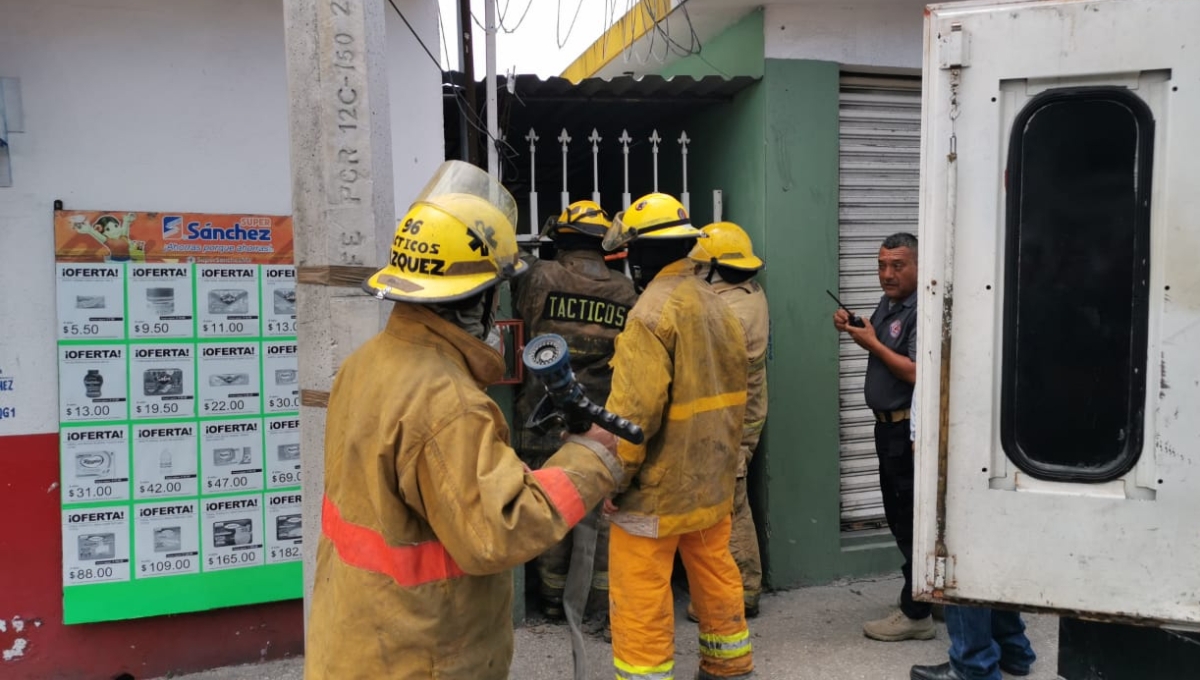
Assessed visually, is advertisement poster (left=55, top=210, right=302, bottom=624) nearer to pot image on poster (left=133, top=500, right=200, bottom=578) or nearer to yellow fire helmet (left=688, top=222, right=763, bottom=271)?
pot image on poster (left=133, top=500, right=200, bottom=578)

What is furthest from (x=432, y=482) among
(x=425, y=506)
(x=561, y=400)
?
(x=561, y=400)

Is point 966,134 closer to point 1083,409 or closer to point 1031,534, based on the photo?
point 1083,409

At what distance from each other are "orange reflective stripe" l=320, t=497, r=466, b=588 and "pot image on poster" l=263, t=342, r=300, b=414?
208 centimetres

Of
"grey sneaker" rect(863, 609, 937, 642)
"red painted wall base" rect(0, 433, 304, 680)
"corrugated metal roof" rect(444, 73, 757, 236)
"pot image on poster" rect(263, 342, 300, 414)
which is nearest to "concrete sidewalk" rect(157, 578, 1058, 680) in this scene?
"grey sneaker" rect(863, 609, 937, 642)

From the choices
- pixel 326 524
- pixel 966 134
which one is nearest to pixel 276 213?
pixel 326 524

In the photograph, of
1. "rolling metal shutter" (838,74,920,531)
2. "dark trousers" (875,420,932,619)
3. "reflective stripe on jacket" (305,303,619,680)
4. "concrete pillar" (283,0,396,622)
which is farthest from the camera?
"rolling metal shutter" (838,74,920,531)

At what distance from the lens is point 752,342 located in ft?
15.0

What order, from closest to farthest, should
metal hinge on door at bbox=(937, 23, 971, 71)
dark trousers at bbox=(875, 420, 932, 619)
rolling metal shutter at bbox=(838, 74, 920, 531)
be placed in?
1. metal hinge on door at bbox=(937, 23, 971, 71)
2. dark trousers at bbox=(875, 420, 932, 619)
3. rolling metal shutter at bbox=(838, 74, 920, 531)

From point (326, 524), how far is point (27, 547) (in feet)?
7.73

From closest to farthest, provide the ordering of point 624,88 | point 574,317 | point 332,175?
point 332,175, point 574,317, point 624,88

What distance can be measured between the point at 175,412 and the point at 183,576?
741mm

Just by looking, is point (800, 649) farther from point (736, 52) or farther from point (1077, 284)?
point (736, 52)

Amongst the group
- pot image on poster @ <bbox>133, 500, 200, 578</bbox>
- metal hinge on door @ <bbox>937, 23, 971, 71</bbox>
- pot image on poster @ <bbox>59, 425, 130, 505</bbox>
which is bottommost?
pot image on poster @ <bbox>133, 500, 200, 578</bbox>

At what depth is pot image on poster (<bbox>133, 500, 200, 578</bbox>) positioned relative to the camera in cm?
385
